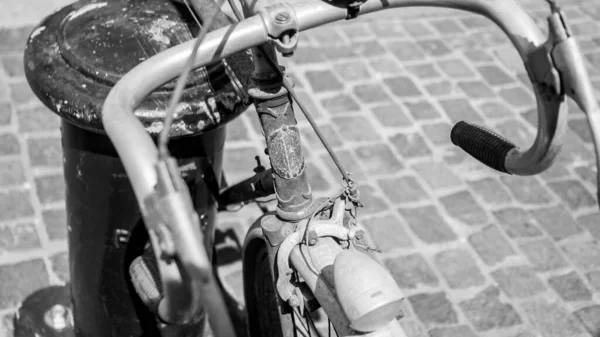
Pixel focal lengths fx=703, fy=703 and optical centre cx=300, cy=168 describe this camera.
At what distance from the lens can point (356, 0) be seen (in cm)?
196

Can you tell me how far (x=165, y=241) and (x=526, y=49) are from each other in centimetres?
105

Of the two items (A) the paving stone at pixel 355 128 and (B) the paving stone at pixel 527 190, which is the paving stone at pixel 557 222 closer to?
(B) the paving stone at pixel 527 190

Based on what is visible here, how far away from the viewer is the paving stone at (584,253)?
3846 millimetres

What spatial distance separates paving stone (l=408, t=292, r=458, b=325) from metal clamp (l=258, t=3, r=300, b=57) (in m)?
2.04

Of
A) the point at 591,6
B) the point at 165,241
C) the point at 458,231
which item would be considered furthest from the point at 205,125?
the point at 591,6

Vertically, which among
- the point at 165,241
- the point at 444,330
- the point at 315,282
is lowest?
the point at 444,330

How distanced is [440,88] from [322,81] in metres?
0.83

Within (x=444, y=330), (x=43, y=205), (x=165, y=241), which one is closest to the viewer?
(x=165, y=241)

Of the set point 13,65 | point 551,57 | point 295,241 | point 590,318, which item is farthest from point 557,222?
point 13,65

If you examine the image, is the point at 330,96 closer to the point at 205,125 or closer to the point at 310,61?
the point at 310,61

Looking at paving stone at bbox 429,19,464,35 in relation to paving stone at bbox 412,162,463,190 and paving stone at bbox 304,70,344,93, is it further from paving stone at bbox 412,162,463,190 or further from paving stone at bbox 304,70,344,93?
paving stone at bbox 412,162,463,190

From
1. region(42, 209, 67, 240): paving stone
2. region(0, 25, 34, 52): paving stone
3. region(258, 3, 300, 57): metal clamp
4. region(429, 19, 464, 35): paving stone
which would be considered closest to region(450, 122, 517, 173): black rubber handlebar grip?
region(258, 3, 300, 57): metal clamp

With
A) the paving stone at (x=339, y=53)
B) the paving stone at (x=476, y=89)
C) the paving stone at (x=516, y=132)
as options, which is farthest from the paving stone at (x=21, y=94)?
the paving stone at (x=516, y=132)

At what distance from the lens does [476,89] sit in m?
4.97
